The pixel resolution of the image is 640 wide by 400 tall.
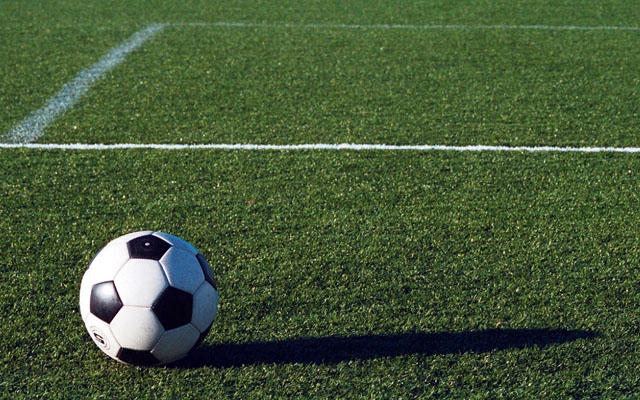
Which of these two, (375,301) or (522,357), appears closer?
(522,357)

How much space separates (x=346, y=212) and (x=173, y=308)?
1.62m

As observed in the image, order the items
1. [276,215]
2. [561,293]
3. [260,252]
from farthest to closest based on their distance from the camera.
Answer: [276,215], [260,252], [561,293]

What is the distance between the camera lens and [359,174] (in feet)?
15.3

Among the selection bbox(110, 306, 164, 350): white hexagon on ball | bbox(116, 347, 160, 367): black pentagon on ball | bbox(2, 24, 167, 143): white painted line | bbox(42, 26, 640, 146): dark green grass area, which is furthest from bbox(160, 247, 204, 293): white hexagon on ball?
bbox(2, 24, 167, 143): white painted line

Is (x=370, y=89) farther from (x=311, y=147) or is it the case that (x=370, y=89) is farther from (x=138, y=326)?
(x=138, y=326)

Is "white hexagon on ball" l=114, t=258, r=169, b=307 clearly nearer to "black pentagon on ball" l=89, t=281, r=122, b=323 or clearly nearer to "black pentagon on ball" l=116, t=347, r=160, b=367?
"black pentagon on ball" l=89, t=281, r=122, b=323

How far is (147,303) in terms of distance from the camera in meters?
2.71

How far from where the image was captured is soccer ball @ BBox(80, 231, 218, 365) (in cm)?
271

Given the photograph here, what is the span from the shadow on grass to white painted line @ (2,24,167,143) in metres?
2.85

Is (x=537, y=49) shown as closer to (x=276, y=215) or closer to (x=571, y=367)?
(x=276, y=215)

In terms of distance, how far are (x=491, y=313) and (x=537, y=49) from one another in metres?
4.96

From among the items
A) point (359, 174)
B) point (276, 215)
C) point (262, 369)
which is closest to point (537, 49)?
point (359, 174)

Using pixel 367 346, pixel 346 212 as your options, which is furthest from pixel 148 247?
pixel 346 212

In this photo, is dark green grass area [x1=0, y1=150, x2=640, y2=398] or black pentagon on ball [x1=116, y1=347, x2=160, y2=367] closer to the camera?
black pentagon on ball [x1=116, y1=347, x2=160, y2=367]
